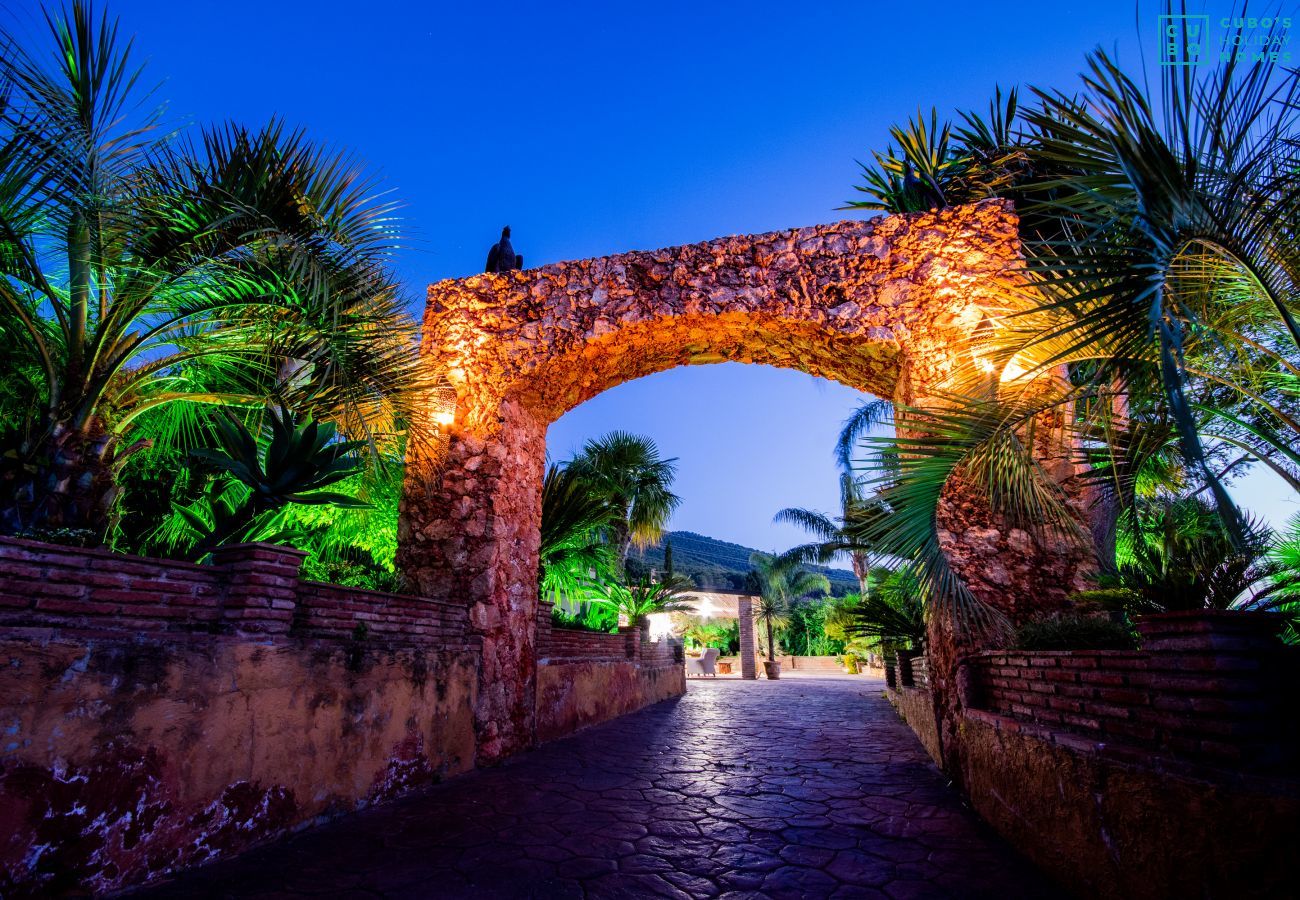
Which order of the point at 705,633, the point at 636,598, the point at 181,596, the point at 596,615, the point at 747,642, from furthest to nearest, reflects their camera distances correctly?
the point at 705,633, the point at 747,642, the point at 636,598, the point at 596,615, the point at 181,596

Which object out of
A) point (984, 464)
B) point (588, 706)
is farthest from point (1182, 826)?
point (588, 706)

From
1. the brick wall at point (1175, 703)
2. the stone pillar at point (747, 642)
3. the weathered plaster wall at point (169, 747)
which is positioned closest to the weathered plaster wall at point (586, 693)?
the weathered plaster wall at point (169, 747)

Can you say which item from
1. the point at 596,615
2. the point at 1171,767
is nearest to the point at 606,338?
the point at 1171,767

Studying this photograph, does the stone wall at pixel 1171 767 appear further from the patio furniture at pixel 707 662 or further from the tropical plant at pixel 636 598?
the patio furniture at pixel 707 662

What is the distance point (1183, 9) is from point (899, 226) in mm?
3556

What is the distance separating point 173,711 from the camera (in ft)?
8.95

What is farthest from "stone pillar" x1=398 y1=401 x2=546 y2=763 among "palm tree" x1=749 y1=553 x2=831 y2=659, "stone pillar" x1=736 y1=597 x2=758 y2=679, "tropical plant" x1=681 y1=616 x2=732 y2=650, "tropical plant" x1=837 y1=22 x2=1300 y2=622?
"tropical plant" x1=681 y1=616 x2=732 y2=650

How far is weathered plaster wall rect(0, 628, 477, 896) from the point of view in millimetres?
2262

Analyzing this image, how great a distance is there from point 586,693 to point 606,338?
408 cm

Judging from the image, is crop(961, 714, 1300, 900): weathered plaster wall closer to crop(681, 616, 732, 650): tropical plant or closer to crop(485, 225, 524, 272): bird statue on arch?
crop(485, 225, 524, 272): bird statue on arch

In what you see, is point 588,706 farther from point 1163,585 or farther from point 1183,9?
point 1183,9

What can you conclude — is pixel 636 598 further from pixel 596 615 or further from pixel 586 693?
pixel 586 693

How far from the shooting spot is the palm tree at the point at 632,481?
43.2 feet

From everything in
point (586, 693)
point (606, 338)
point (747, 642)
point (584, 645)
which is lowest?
point (747, 642)
